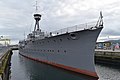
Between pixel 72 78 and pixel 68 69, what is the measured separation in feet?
13.0

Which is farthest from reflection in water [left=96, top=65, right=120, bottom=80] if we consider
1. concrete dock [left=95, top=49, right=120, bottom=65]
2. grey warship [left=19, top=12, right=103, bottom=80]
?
concrete dock [left=95, top=49, right=120, bottom=65]

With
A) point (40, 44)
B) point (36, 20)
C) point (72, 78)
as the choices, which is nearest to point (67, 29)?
point (72, 78)

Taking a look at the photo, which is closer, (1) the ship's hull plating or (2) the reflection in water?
(2) the reflection in water

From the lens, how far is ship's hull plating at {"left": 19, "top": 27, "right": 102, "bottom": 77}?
18.4 m

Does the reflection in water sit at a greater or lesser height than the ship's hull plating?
lesser

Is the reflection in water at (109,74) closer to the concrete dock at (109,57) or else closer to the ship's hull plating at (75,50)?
the ship's hull plating at (75,50)

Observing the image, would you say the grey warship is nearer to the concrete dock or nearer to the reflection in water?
the reflection in water

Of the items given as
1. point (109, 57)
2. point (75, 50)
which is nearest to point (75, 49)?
point (75, 50)

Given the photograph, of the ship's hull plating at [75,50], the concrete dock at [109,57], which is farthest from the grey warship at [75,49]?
the concrete dock at [109,57]

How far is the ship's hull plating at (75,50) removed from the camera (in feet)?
60.2

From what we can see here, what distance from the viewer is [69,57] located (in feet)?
70.9

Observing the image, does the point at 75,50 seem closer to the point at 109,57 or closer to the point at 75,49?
the point at 75,49

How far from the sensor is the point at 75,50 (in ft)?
67.4

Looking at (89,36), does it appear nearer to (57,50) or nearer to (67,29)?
(67,29)
